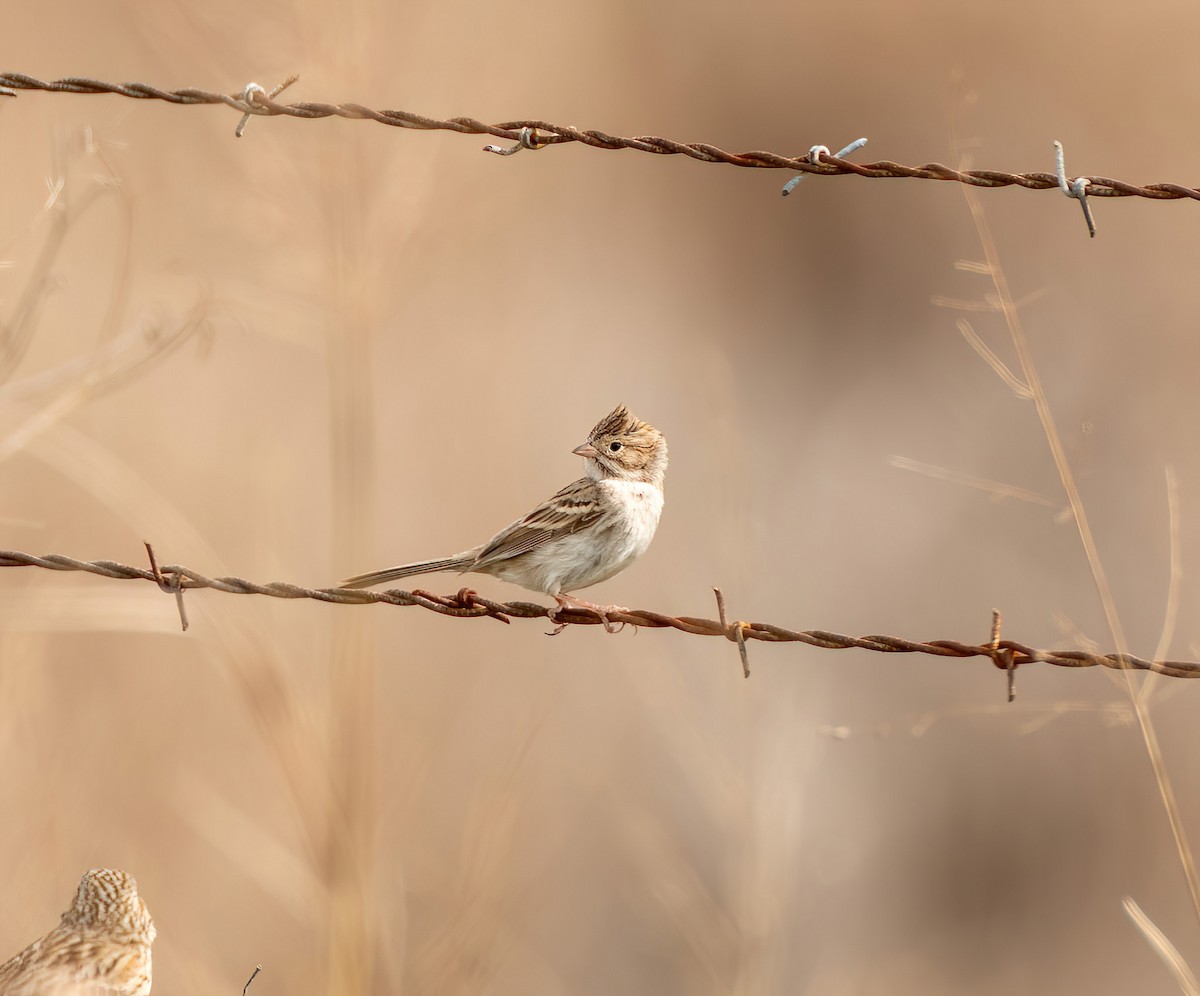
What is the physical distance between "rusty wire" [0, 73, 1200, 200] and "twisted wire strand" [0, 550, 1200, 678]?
4.22 ft

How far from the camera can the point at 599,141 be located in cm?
409

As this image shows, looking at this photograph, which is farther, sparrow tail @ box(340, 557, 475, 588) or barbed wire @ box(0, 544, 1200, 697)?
sparrow tail @ box(340, 557, 475, 588)

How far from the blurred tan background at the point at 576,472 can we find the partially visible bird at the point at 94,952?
46.3 inches

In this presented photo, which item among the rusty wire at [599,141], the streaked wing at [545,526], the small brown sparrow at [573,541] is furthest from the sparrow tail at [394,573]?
the rusty wire at [599,141]

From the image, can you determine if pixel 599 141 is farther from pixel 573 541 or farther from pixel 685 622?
pixel 573 541

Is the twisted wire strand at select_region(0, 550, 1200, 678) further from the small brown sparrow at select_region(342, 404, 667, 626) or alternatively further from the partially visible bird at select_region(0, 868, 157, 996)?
the small brown sparrow at select_region(342, 404, 667, 626)

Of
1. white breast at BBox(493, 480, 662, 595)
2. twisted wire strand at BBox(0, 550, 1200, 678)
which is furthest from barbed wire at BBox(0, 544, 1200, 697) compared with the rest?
white breast at BBox(493, 480, 662, 595)

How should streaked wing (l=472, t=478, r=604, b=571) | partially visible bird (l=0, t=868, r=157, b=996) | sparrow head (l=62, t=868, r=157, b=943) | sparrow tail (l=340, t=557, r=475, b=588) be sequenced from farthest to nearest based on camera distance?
streaked wing (l=472, t=478, r=604, b=571) < sparrow tail (l=340, t=557, r=475, b=588) < sparrow head (l=62, t=868, r=157, b=943) < partially visible bird (l=0, t=868, r=157, b=996)

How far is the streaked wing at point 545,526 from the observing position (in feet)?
18.6

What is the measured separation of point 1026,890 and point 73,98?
875 cm

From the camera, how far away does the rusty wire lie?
3883 millimetres

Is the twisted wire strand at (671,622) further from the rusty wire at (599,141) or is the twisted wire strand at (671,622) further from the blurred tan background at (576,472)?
the rusty wire at (599,141)

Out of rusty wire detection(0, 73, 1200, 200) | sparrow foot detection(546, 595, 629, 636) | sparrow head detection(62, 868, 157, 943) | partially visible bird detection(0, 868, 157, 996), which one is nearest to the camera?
partially visible bird detection(0, 868, 157, 996)

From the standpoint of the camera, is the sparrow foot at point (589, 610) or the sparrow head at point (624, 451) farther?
the sparrow head at point (624, 451)
